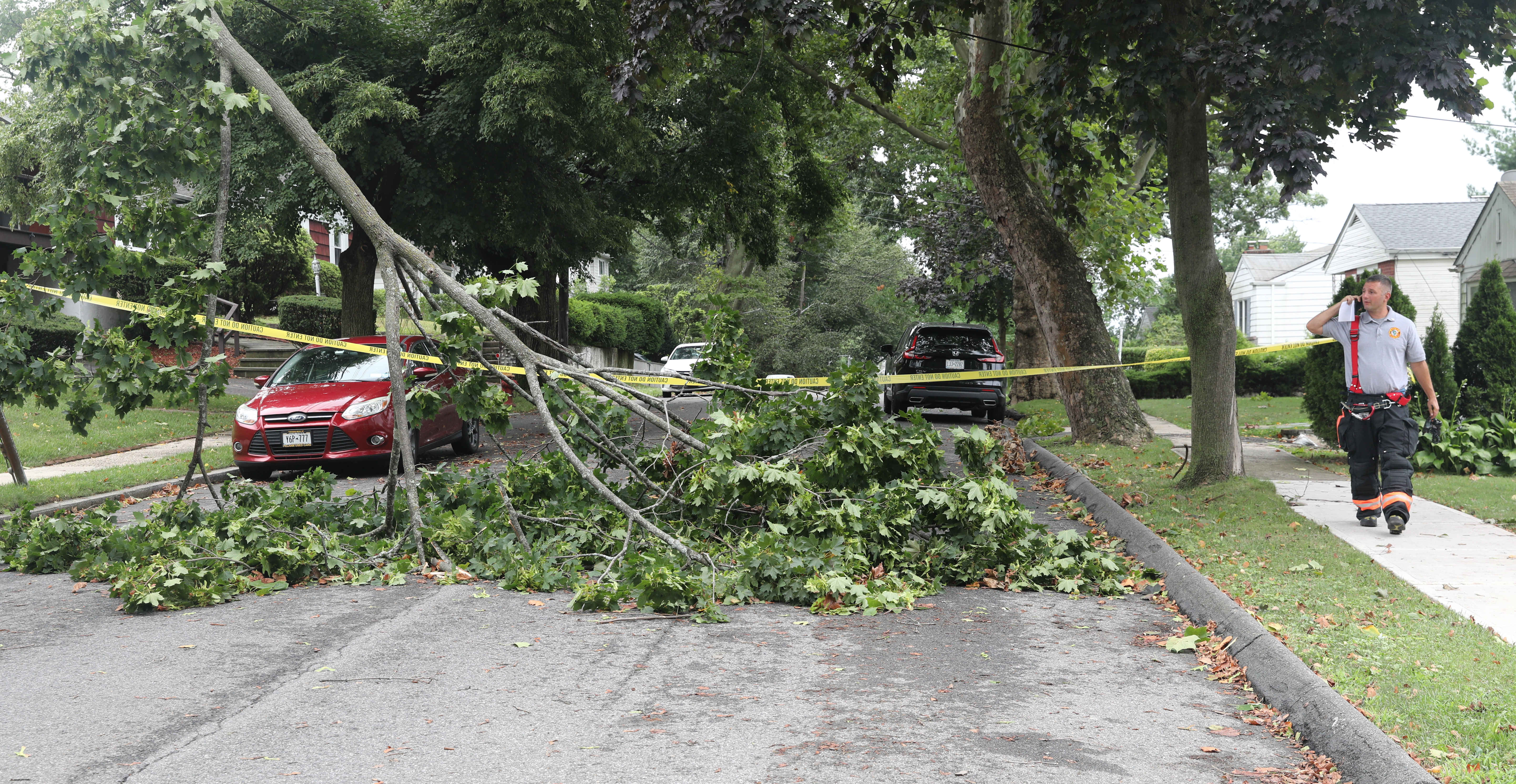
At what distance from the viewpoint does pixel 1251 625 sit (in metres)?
5.70

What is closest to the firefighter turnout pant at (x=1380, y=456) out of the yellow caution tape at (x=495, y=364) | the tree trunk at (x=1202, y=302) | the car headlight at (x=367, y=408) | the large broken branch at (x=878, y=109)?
the tree trunk at (x=1202, y=302)

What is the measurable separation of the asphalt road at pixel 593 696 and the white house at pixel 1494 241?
25.5 meters

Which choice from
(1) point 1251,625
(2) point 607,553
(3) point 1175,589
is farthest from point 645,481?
(1) point 1251,625

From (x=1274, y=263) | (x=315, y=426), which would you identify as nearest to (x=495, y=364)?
(x=315, y=426)

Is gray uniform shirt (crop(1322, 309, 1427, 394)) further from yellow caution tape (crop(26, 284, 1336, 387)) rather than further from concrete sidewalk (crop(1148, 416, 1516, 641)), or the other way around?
yellow caution tape (crop(26, 284, 1336, 387))

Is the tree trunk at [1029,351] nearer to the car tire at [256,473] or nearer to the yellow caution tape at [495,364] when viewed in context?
the yellow caution tape at [495,364]

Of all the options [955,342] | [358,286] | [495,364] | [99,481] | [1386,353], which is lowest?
[99,481]

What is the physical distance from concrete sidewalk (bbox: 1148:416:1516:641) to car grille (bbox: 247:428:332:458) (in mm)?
9670

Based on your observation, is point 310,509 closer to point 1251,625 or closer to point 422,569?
point 422,569

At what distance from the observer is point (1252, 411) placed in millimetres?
22859

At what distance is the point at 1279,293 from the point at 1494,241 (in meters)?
21.3

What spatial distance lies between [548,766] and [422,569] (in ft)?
12.7

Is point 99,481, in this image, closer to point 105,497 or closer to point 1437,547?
point 105,497

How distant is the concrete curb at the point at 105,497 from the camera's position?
34.1ft
